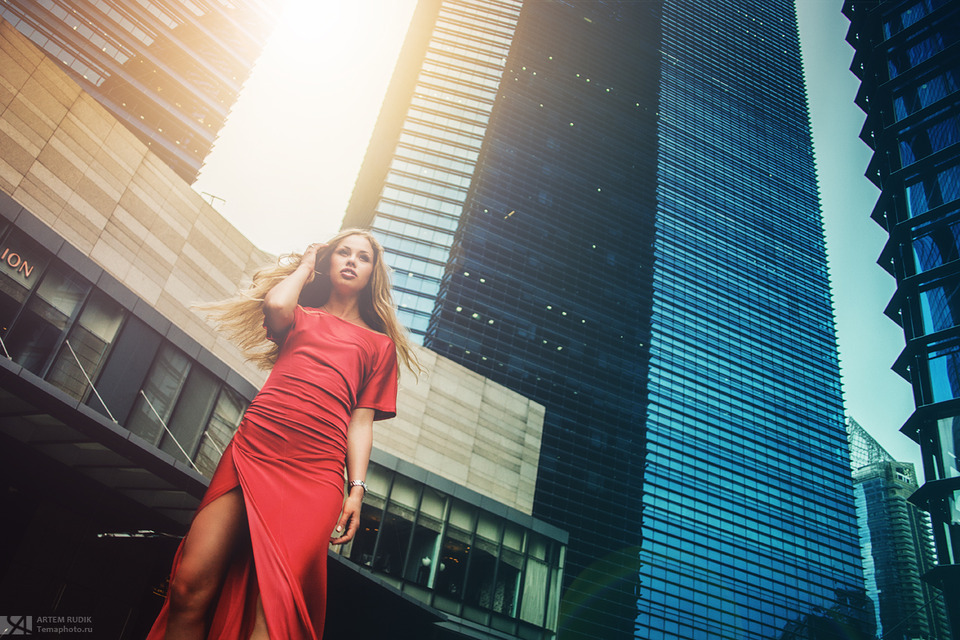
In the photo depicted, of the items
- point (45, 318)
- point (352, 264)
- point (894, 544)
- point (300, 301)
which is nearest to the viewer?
point (300, 301)

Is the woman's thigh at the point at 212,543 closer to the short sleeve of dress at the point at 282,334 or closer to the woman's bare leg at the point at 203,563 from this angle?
the woman's bare leg at the point at 203,563

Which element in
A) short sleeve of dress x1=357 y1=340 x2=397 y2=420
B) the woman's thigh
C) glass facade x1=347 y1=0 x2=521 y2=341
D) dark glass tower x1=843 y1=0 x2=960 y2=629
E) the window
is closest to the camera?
the woman's thigh

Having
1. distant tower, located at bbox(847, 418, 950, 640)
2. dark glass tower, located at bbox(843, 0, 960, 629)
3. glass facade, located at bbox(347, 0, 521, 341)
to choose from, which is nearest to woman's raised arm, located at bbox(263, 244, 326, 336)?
dark glass tower, located at bbox(843, 0, 960, 629)

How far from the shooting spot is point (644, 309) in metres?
118

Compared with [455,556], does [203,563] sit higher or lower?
lower

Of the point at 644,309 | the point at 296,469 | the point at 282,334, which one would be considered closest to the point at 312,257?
the point at 282,334

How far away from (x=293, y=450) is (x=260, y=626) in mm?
2026

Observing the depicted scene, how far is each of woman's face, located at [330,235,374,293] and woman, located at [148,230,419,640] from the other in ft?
0.05

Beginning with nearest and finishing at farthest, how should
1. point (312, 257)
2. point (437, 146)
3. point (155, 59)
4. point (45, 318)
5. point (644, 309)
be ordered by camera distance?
1. point (312, 257)
2. point (45, 318)
3. point (155, 59)
4. point (437, 146)
5. point (644, 309)

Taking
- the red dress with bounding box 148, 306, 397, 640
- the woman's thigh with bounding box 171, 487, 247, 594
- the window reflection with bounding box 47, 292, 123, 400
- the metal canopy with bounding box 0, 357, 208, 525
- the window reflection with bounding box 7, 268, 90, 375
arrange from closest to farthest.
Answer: the woman's thigh with bounding box 171, 487, 247, 594 < the red dress with bounding box 148, 306, 397, 640 < the metal canopy with bounding box 0, 357, 208, 525 < the window reflection with bounding box 7, 268, 90, 375 < the window reflection with bounding box 47, 292, 123, 400

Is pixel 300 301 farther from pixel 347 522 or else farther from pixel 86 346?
pixel 86 346

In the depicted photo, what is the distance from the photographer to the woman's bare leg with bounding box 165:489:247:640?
6.83 m

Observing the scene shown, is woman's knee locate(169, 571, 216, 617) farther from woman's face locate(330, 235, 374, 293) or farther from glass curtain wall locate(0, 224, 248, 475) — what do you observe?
glass curtain wall locate(0, 224, 248, 475)

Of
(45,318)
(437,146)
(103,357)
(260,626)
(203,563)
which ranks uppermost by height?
(437,146)
